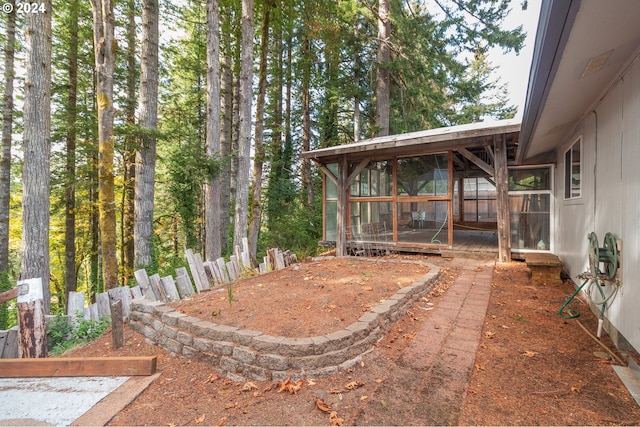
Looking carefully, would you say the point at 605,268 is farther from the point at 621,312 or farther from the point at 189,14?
the point at 189,14

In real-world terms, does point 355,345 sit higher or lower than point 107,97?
lower

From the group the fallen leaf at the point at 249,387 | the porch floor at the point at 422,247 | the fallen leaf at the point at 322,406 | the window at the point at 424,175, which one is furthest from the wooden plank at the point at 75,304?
the window at the point at 424,175

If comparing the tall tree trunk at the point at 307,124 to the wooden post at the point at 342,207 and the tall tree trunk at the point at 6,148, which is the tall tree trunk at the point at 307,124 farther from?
the tall tree trunk at the point at 6,148

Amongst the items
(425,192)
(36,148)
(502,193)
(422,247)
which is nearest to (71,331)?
(36,148)

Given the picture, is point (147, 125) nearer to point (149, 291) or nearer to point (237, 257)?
point (237, 257)

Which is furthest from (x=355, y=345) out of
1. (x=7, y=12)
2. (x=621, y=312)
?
(x=7, y=12)

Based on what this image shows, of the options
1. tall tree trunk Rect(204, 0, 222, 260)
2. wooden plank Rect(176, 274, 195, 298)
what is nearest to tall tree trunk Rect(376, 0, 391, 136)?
tall tree trunk Rect(204, 0, 222, 260)

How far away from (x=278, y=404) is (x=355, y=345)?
0.78 metres

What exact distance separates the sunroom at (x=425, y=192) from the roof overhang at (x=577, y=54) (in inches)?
91.8

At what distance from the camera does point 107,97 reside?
18.5 feet

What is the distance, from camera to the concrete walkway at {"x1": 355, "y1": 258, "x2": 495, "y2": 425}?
1.81m

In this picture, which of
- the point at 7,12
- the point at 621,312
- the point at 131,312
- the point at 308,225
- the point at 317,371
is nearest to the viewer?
the point at 317,371

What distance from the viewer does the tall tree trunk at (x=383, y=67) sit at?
1105cm

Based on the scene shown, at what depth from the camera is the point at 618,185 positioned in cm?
276
